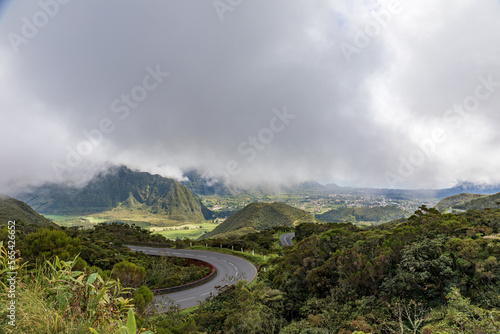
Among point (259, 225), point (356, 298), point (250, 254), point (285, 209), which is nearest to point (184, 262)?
point (250, 254)

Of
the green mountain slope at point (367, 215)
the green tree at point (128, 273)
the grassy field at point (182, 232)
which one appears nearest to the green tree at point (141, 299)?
the green tree at point (128, 273)

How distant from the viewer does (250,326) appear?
747 cm

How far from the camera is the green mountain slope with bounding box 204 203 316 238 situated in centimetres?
9438

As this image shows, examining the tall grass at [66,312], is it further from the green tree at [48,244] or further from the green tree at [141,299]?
the green tree at [48,244]

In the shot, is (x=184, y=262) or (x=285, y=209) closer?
(x=184, y=262)

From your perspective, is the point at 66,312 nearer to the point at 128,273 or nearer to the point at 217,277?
the point at 128,273

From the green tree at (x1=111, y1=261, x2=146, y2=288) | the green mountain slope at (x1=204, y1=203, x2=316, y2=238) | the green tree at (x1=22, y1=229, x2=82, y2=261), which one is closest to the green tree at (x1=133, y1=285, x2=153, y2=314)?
the green tree at (x1=22, y1=229, x2=82, y2=261)

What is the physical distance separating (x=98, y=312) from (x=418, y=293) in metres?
9.10

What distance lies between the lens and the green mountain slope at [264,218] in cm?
9438

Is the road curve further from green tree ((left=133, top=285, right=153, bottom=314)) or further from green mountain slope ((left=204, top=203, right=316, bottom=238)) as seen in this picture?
green mountain slope ((left=204, top=203, right=316, bottom=238))

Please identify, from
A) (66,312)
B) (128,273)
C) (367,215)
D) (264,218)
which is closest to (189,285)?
(128,273)

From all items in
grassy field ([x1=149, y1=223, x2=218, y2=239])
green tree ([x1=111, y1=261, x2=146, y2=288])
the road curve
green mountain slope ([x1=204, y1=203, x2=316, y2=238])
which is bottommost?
grassy field ([x1=149, y1=223, x2=218, y2=239])

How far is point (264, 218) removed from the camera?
3910 inches

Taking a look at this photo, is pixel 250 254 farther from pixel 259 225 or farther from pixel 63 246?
pixel 259 225
